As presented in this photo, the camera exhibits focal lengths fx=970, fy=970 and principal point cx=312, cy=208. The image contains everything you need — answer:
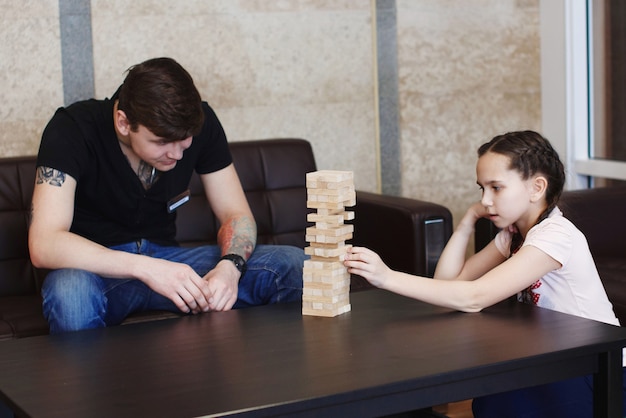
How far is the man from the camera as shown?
8.19 ft

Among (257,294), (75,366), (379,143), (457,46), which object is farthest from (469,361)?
(457,46)

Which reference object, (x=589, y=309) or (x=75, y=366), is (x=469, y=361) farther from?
(x=75, y=366)

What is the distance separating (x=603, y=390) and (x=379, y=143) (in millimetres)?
2284

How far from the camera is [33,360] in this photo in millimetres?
1995

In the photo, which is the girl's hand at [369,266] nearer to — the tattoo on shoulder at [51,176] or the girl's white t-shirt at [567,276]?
the girl's white t-shirt at [567,276]

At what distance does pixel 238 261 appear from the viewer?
274cm

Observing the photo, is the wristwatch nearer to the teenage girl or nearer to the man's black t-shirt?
the man's black t-shirt

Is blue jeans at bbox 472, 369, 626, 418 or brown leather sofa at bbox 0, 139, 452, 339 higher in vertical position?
brown leather sofa at bbox 0, 139, 452, 339

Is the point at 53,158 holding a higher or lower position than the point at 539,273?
higher

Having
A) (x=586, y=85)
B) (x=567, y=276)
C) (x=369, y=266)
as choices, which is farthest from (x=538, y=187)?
(x=586, y=85)

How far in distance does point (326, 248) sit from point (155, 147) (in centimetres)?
60

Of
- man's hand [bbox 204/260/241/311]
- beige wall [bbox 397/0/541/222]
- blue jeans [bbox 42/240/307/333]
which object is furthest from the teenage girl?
beige wall [bbox 397/0/541/222]

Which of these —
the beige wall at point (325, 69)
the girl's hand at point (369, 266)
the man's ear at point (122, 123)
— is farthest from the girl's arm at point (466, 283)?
the beige wall at point (325, 69)

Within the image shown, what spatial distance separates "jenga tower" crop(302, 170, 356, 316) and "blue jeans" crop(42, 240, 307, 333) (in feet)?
1.53
